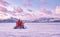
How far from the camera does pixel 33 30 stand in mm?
2033

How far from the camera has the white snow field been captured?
193 centimetres

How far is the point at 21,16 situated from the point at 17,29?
0.20 metres

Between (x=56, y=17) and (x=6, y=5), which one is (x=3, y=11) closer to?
(x=6, y=5)

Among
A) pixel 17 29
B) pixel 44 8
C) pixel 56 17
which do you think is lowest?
pixel 17 29

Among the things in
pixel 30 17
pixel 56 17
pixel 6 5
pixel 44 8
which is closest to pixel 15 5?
pixel 6 5

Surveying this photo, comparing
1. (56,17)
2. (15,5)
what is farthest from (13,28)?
(56,17)

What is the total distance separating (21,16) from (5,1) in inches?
12.9

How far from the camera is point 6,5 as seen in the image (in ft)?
6.91

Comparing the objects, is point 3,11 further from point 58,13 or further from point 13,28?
point 58,13

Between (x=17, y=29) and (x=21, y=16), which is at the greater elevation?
(x=21, y=16)

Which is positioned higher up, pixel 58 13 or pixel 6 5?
pixel 6 5

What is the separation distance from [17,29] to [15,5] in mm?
363

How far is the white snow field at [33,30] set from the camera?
193 centimetres

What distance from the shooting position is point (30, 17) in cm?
213
